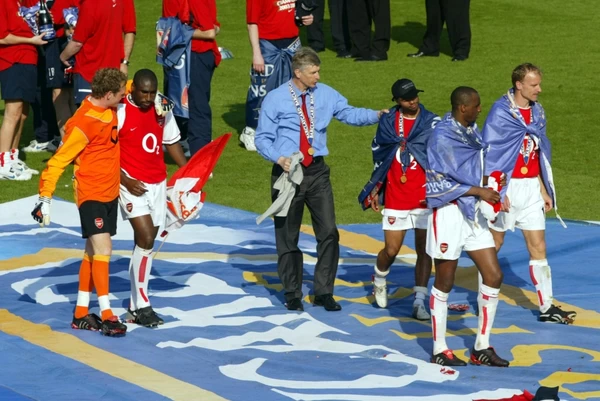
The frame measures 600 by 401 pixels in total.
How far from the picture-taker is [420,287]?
877 cm

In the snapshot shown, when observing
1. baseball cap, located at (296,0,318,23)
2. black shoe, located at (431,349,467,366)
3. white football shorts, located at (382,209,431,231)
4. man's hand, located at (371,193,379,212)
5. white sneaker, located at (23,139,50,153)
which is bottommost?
white sneaker, located at (23,139,50,153)

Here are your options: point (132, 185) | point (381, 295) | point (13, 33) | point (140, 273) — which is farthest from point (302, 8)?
point (140, 273)

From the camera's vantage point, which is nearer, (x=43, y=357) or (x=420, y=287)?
(x=43, y=357)

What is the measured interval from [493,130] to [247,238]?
10.6 ft

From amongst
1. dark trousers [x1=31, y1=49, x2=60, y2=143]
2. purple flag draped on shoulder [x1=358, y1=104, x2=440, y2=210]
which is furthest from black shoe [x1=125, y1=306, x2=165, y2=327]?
dark trousers [x1=31, y1=49, x2=60, y2=143]

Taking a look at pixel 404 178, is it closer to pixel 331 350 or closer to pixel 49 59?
pixel 331 350

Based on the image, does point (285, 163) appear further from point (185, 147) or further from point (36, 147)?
point (36, 147)

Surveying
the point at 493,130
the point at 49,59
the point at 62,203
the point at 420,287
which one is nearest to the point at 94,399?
the point at 420,287

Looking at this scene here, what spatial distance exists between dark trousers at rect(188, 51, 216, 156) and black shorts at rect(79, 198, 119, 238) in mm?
4960

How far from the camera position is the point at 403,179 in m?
8.68

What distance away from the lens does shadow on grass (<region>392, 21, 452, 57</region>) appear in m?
18.3

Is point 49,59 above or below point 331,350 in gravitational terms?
above

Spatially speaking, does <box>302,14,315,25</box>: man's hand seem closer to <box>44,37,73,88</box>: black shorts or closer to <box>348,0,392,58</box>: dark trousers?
<box>44,37,73,88</box>: black shorts

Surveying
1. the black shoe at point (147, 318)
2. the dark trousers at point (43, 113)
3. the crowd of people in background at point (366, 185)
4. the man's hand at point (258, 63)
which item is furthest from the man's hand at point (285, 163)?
the dark trousers at point (43, 113)
